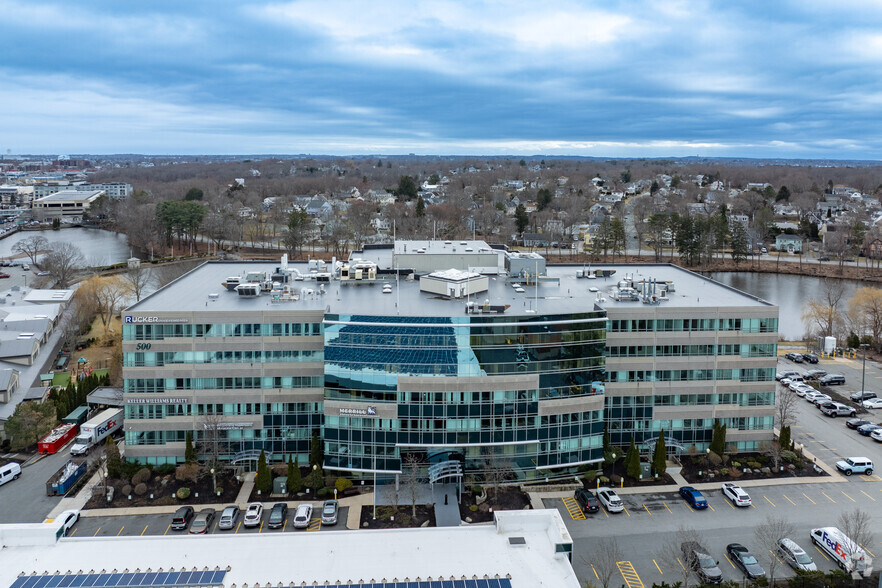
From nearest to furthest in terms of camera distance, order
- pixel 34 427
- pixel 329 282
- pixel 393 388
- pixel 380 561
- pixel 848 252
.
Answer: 1. pixel 380 561
2. pixel 393 388
3. pixel 34 427
4. pixel 329 282
5. pixel 848 252

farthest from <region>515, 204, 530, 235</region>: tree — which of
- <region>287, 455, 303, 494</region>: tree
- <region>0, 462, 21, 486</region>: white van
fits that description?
<region>0, 462, 21, 486</region>: white van

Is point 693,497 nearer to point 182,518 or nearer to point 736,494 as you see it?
point 736,494

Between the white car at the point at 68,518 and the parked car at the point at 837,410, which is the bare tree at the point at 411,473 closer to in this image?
the white car at the point at 68,518

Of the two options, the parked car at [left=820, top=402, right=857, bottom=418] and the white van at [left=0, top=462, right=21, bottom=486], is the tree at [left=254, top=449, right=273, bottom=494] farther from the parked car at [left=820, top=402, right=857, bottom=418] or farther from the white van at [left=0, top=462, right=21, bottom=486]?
the parked car at [left=820, top=402, right=857, bottom=418]

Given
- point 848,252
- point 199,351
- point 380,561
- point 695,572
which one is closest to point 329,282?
point 199,351

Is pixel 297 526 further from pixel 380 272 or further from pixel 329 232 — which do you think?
pixel 329 232
